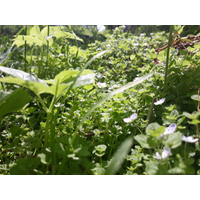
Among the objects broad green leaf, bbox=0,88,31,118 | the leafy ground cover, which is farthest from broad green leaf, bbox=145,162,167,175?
broad green leaf, bbox=0,88,31,118

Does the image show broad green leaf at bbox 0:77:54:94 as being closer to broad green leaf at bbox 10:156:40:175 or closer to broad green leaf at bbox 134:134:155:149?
broad green leaf at bbox 10:156:40:175

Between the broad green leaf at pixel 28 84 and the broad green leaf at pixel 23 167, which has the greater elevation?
the broad green leaf at pixel 28 84

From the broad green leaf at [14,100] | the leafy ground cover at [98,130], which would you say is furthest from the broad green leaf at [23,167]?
the broad green leaf at [14,100]

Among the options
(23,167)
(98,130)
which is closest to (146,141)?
(98,130)

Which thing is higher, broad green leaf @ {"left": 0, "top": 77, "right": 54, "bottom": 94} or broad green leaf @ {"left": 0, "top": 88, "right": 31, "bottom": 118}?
broad green leaf @ {"left": 0, "top": 77, "right": 54, "bottom": 94}

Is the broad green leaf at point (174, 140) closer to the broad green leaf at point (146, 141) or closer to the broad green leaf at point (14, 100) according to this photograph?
the broad green leaf at point (146, 141)

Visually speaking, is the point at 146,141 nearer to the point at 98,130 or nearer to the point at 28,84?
the point at 98,130

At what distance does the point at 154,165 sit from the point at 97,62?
2.01m

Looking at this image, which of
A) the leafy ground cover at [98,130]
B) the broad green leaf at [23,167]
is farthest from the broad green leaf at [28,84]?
the broad green leaf at [23,167]

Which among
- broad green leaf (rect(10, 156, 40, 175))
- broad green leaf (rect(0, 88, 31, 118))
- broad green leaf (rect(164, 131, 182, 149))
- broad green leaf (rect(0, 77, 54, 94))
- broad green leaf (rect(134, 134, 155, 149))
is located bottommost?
broad green leaf (rect(10, 156, 40, 175))

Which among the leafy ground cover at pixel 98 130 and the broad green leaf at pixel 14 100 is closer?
the leafy ground cover at pixel 98 130

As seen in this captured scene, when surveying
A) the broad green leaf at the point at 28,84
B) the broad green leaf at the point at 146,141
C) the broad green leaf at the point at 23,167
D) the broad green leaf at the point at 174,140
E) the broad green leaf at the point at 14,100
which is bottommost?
the broad green leaf at the point at 23,167

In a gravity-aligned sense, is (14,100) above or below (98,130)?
above
